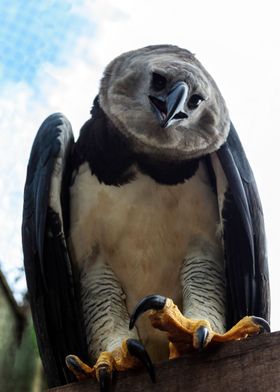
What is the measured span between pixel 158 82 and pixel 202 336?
124cm

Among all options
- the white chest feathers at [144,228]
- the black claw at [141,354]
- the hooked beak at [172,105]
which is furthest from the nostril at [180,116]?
the black claw at [141,354]

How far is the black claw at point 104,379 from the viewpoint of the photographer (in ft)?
7.22

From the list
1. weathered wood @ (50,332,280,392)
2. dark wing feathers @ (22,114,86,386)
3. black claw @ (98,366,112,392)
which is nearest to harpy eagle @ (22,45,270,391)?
dark wing feathers @ (22,114,86,386)

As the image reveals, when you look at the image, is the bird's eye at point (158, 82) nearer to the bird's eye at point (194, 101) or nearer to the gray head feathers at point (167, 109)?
the gray head feathers at point (167, 109)

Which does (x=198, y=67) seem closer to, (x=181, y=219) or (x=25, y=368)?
(x=181, y=219)

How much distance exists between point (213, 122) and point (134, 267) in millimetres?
673

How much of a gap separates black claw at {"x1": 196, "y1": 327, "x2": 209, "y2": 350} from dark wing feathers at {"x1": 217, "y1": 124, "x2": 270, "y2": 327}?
629mm

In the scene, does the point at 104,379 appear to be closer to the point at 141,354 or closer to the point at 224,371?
the point at 141,354

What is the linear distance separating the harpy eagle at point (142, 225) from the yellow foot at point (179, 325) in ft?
1.25

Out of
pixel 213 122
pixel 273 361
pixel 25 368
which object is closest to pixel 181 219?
pixel 213 122

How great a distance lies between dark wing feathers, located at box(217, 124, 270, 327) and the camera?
2830 millimetres

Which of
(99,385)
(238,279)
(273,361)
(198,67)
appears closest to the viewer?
(273,361)

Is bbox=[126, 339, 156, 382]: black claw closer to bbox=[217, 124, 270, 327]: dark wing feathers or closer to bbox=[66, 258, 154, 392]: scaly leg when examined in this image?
bbox=[66, 258, 154, 392]: scaly leg

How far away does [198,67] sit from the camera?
10.9 feet
